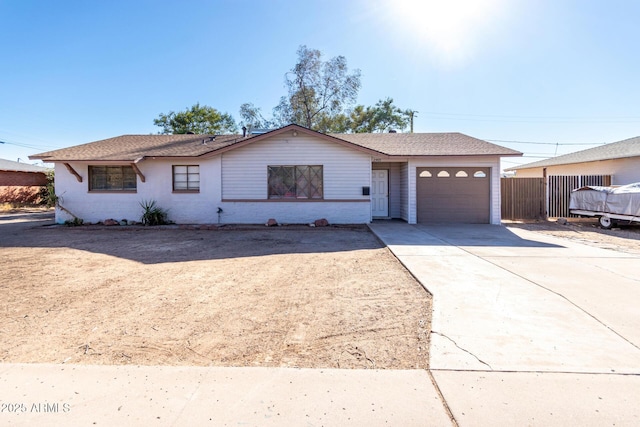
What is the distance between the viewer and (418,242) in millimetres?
9086

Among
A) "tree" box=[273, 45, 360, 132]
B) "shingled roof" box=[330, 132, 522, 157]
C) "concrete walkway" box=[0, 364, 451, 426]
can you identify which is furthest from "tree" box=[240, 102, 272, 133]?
"concrete walkway" box=[0, 364, 451, 426]

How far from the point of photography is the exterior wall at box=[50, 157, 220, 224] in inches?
536

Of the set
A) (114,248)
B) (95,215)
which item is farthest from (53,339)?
(95,215)

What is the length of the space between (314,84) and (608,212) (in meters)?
22.2

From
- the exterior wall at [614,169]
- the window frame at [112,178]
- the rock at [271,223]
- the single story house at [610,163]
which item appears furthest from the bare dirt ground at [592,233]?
the window frame at [112,178]

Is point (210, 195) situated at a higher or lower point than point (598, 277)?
higher

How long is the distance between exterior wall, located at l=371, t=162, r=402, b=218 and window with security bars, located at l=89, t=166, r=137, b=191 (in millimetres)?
10369

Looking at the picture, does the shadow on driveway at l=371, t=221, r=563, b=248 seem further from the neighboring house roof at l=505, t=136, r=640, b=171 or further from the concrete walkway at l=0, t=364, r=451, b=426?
the neighboring house roof at l=505, t=136, r=640, b=171

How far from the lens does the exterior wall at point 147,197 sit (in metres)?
13.6

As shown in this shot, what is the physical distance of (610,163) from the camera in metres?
17.1

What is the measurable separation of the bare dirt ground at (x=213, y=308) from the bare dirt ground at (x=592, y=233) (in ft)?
20.5

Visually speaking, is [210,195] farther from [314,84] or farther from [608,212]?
[314,84]

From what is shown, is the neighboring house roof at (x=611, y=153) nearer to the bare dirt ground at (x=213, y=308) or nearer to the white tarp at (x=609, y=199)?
the white tarp at (x=609, y=199)

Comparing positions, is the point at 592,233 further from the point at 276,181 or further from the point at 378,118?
the point at 378,118
